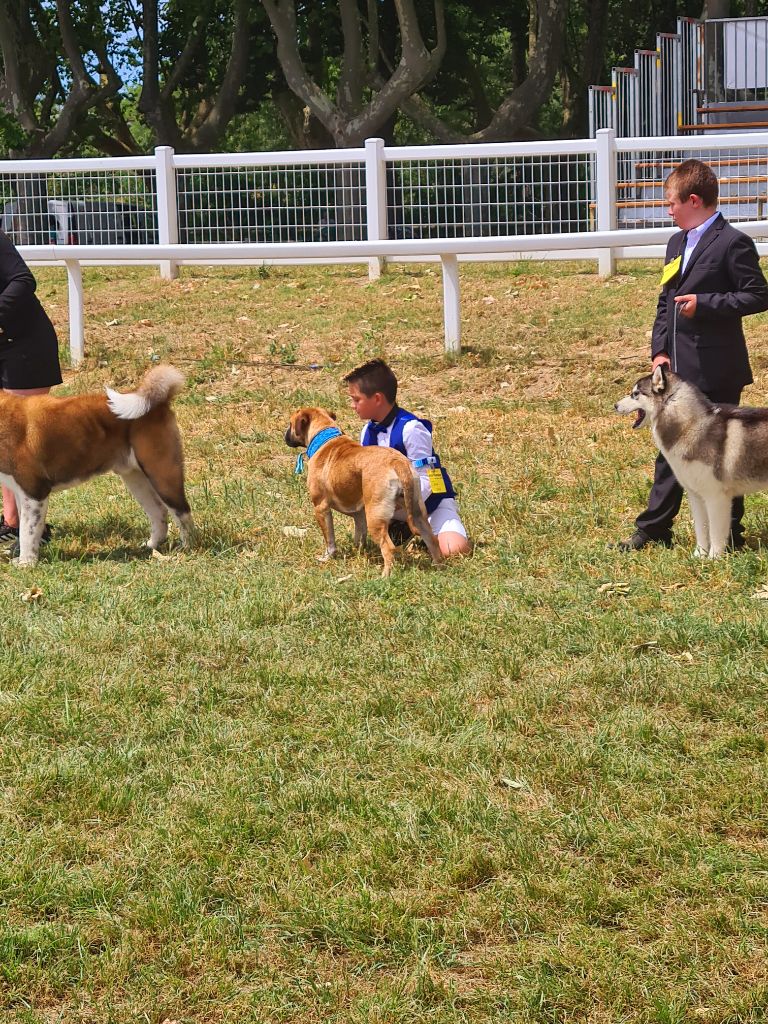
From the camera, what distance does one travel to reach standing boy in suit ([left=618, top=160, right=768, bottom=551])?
23.1 ft

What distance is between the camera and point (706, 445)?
702cm

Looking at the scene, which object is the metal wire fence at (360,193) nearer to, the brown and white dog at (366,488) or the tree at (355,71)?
the brown and white dog at (366,488)

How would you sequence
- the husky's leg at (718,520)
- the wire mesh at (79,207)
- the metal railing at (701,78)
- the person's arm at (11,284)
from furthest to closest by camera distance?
the metal railing at (701,78)
the wire mesh at (79,207)
the person's arm at (11,284)
the husky's leg at (718,520)

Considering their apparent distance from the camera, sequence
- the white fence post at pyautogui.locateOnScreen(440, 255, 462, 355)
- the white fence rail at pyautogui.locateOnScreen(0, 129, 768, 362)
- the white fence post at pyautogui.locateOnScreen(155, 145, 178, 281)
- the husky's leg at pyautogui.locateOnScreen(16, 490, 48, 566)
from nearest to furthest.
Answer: the husky's leg at pyautogui.locateOnScreen(16, 490, 48, 566) → the white fence post at pyautogui.locateOnScreen(440, 255, 462, 355) → the white fence rail at pyautogui.locateOnScreen(0, 129, 768, 362) → the white fence post at pyautogui.locateOnScreen(155, 145, 178, 281)

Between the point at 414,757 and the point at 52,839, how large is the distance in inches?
52.4

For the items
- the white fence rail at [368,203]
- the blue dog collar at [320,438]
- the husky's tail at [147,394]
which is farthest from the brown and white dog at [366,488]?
the white fence rail at [368,203]

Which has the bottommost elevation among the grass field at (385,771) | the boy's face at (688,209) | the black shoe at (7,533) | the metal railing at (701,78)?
the grass field at (385,771)

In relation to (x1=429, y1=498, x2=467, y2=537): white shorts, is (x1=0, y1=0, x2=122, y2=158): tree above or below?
above

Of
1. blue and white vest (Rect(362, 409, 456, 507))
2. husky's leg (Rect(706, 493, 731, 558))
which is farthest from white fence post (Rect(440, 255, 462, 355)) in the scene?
husky's leg (Rect(706, 493, 731, 558))

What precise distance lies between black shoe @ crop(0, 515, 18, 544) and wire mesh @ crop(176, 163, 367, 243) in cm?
613

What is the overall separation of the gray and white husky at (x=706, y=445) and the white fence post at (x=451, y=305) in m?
5.61

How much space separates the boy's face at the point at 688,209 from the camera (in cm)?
706

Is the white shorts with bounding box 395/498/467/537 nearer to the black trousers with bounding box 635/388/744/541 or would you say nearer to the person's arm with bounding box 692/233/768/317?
the black trousers with bounding box 635/388/744/541

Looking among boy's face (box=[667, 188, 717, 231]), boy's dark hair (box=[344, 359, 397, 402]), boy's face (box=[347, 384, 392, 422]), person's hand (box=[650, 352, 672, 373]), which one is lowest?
boy's face (box=[347, 384, 392, 422])
